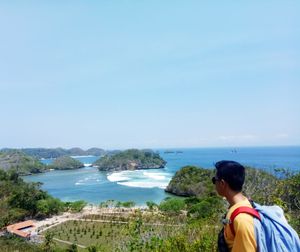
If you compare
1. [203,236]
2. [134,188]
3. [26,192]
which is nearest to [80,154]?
[134,188]

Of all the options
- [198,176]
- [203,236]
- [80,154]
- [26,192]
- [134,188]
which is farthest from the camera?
[80,154]

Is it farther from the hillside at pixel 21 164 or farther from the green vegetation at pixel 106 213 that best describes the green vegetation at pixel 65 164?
the green vegetation at pixel 106 213

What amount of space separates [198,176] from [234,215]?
40.6 metres

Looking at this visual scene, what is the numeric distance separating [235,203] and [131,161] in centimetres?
8041

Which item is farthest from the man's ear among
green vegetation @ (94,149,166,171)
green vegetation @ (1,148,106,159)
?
green vegetation @ (1,148,106,159)

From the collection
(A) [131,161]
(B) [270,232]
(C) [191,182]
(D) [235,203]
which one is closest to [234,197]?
(D) [235,203]

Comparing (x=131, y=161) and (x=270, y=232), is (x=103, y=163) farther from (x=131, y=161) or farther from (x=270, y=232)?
(x=270, y=232)

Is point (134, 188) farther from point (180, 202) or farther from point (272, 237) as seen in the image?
point (272, 237)

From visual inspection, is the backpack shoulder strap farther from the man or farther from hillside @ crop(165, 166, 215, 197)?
hillside @ crop(165, 166, 215, 197)

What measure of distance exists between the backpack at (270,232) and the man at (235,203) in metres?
0.02

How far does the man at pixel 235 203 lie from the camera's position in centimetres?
150

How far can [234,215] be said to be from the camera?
5.11 ft

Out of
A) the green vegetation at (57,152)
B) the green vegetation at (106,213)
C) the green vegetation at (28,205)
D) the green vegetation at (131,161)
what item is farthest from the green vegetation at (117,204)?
the green vegetation at (57,152)

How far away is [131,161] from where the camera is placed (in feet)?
268
